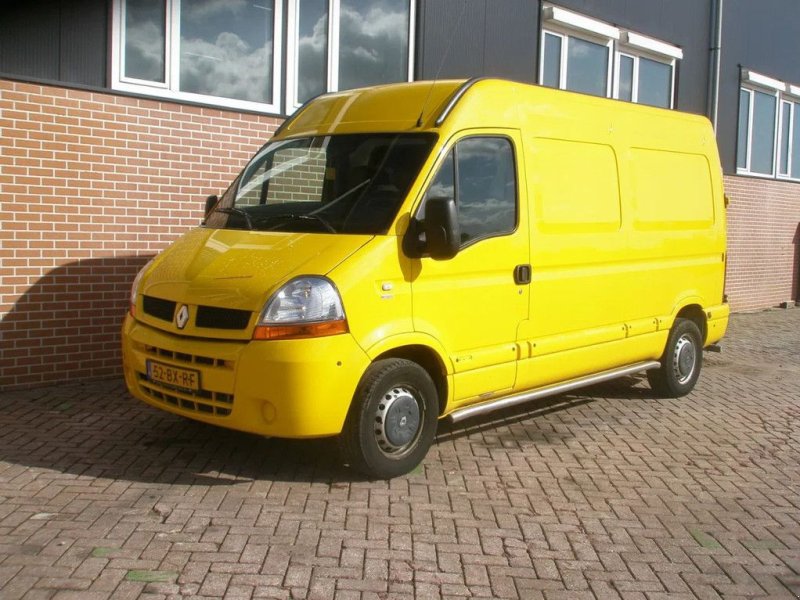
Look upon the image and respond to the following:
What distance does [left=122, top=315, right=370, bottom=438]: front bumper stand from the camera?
516cm

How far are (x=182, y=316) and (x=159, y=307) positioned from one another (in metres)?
0.34

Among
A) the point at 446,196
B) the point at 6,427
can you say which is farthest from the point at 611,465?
the point at 6,427

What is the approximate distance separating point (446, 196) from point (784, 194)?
13898 mm

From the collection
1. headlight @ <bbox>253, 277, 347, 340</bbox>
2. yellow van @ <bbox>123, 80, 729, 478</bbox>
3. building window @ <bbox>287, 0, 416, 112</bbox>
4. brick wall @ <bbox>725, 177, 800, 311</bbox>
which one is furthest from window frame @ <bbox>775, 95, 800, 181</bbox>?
headlight @ <bbox>253, 277, 347, 340</bbox>

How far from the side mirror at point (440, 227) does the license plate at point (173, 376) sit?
1612 millimetres

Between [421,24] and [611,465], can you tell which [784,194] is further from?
[611,465]

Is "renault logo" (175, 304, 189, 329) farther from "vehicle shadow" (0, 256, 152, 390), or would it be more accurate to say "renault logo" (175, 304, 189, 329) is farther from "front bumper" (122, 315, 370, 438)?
"vehicle shadow" (0, 256, 152, 390)

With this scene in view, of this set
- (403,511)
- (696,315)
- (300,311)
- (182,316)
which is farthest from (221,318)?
(696,315)

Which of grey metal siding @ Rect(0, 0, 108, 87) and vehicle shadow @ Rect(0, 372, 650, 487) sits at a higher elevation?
grey metal siding @ Rect(0, 0, 108, 87)

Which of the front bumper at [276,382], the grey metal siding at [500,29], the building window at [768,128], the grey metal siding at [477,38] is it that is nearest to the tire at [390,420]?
the front bumper at [276,382]

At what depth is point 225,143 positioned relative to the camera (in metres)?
9.09

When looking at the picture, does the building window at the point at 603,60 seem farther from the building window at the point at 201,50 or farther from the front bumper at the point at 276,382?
the front bumper at the point at 276,382

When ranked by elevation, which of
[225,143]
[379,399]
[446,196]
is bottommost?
[379,399]

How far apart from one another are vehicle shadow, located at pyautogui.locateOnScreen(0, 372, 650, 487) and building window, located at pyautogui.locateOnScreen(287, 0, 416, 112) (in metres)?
4.08
